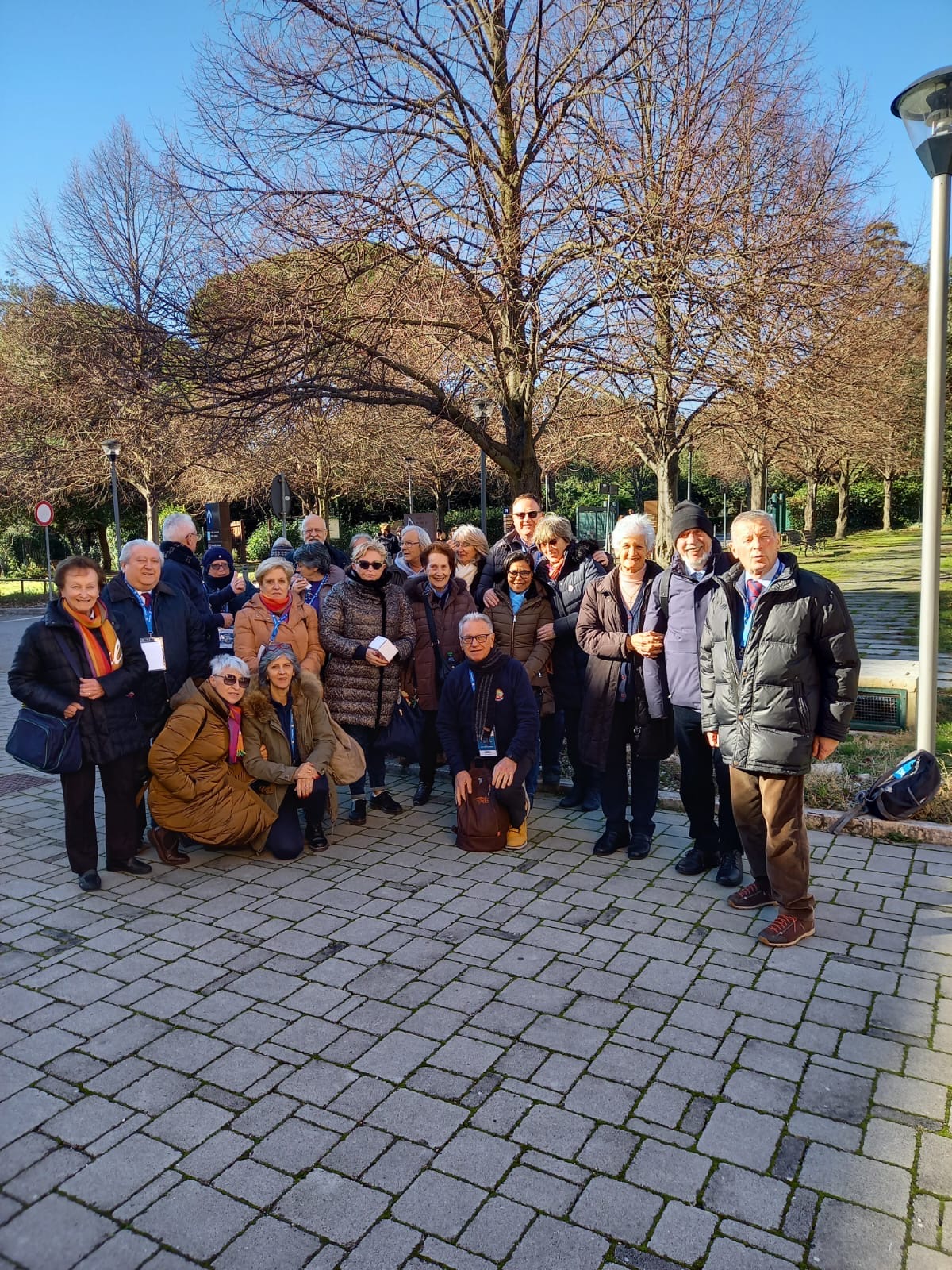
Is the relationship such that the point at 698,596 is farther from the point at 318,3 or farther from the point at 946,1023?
the point at 318,3

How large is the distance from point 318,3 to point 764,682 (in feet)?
25.2

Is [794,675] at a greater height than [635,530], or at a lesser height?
lesser

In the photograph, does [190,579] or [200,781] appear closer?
[200,781]

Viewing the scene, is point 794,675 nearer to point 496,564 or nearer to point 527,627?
point 527,627

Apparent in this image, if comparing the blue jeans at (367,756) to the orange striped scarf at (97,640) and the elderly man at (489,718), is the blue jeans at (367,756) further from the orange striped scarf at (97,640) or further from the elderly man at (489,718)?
the orange striped scarf at (97,640)

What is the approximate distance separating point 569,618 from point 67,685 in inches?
122

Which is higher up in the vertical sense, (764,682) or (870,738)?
(764,682)

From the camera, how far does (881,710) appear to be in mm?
7578

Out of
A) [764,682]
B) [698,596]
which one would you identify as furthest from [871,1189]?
[698,596]

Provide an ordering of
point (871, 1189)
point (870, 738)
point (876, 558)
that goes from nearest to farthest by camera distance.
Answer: point (871, 1189), point (870, 738), point (876, 558)

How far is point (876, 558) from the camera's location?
30.3 meters

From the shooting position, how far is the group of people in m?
4.43

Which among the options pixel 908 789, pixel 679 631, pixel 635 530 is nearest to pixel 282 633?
pixel 635 530

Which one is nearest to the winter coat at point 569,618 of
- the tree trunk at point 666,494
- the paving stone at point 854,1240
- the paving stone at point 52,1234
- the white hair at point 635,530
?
the white hair at point 635,530
